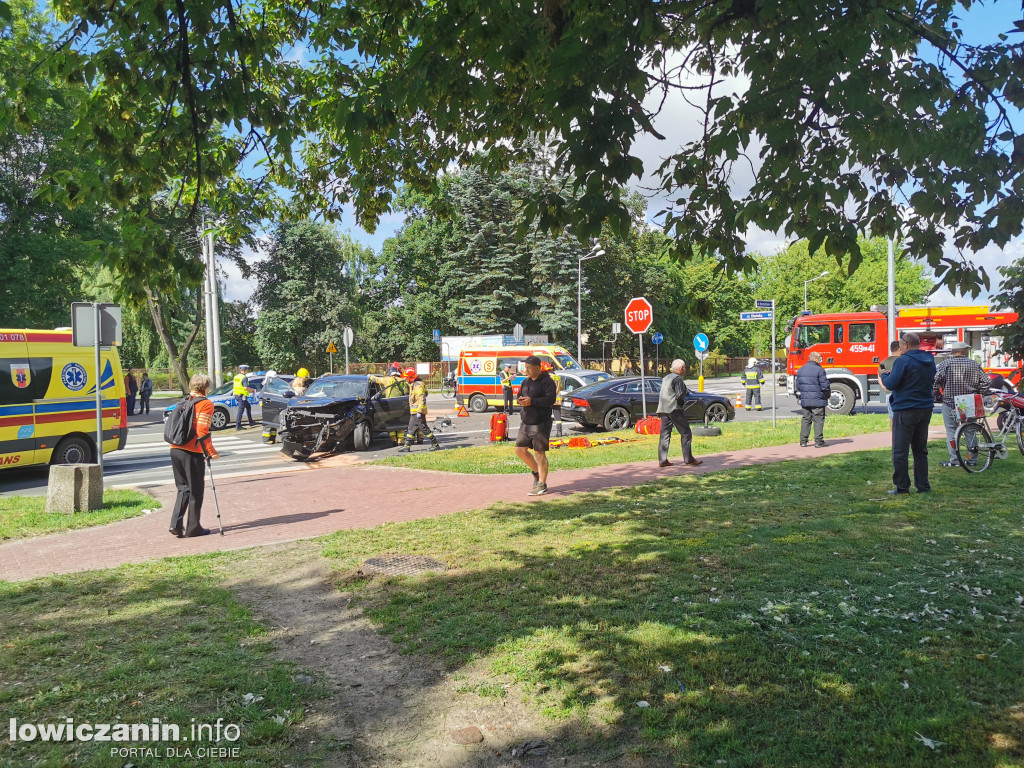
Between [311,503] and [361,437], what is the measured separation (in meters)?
6.16

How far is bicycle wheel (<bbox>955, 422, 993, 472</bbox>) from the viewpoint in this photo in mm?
10031

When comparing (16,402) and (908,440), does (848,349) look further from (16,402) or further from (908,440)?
(16,402)

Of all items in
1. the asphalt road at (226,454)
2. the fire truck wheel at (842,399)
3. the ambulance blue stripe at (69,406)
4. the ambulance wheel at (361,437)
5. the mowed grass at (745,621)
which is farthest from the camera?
the fire truck wheel at (842,399)

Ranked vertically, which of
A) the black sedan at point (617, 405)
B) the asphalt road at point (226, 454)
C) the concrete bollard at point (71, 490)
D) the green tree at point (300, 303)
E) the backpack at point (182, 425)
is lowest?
the asphalt road at point (226, 454)

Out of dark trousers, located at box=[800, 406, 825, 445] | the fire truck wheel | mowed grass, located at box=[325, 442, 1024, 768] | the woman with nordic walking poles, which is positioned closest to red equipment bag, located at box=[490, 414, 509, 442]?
dark trousers, located at box=[800, 406, 825, 445]

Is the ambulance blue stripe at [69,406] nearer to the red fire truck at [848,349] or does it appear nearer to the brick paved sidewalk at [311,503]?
the brick paved sidewalk at [311,503]

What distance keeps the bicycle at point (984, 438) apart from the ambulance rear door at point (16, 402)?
1473 centimetres

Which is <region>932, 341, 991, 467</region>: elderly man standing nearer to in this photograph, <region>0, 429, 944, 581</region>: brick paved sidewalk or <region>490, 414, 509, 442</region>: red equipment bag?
<region>0, 429, 944, 581</region>: brick paved sidewalk

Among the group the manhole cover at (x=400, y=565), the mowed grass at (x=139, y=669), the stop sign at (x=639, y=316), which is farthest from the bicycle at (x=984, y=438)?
the mowed grass at (x=139, y=669)

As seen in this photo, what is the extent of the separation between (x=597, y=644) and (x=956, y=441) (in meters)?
8.40

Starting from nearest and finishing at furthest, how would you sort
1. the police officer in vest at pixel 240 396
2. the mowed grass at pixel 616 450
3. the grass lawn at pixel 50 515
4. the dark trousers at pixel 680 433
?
the grass lawn at pixel 50 515, the dark trousers at pixel 680 433, the mowed grass at pixel 616 450, the police officer in vest at pixel 240 396

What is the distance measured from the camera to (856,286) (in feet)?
212

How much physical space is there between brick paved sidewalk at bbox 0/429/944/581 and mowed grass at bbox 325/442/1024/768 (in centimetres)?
126

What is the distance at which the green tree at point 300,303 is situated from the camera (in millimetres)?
52031
